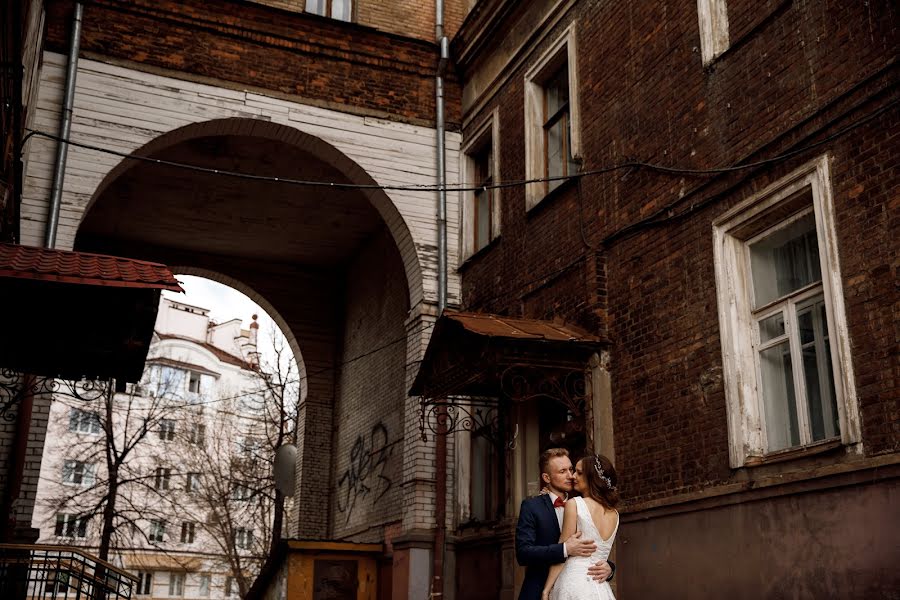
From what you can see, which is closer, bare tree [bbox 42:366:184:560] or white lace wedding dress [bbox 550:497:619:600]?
white lace wedding dress [bbox 550:497:619:600]

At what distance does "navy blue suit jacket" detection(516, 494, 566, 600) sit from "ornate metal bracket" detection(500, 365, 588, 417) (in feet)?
→ 13.6

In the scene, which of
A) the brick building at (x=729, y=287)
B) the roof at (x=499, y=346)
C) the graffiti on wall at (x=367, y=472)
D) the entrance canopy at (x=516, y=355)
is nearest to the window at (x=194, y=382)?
the graffiti on wall at (x=367, y=472)

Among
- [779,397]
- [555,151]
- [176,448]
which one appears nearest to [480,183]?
[555,151]

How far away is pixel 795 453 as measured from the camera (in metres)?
6.88

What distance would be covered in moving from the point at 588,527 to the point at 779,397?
314 centimetres

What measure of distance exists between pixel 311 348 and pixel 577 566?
15.0 m

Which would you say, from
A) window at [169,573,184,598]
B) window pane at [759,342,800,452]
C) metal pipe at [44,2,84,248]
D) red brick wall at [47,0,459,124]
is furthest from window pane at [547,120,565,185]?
window at [169,573,184,598]

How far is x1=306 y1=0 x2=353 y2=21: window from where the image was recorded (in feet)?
50.5

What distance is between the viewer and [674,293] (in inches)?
341

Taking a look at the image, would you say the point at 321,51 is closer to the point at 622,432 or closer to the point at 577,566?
the point at 622,432

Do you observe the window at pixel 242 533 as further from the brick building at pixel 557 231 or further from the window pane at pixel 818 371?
the window pane at pixel 818 371

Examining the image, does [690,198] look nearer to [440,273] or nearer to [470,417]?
[470,417]

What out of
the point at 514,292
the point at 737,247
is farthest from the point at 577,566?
the point at 514,292

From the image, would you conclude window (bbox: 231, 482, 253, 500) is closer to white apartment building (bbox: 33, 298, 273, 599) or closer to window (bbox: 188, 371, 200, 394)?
white apartment building (bbox: 33, 298, 273, 599)
